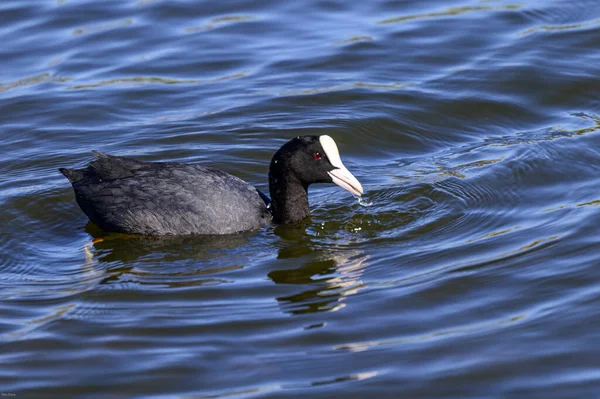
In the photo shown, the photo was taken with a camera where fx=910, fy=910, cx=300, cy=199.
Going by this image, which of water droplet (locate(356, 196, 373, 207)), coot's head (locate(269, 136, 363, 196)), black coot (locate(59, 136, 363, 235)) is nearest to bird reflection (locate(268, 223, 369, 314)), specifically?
black coot (locate(59, 136, 363, 235))

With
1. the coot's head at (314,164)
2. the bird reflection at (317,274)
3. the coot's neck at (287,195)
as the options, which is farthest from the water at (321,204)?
the coot's head at (314,164)

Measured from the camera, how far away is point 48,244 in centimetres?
712

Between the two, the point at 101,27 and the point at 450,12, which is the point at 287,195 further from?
the point at 101,27

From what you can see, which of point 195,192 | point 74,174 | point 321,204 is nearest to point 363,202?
point 321,204

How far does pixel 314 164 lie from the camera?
23.4 ft

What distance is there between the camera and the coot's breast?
695cm

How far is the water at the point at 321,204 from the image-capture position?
5109mm

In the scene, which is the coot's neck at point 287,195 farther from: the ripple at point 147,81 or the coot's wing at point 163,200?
the ripple at point 147,81

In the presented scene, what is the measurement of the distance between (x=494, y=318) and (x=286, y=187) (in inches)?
91.8

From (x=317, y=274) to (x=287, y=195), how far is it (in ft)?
3.47

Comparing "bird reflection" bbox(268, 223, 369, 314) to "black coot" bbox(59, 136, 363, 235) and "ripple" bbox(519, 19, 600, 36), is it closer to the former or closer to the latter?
"black coot" bbox(59, 136, 363, 235)

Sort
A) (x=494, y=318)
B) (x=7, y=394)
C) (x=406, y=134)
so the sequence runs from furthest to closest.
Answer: (x=406, y=134), (x=494, y=318), (x=7, y=394)

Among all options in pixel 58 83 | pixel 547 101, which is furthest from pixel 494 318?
pixel 58 83

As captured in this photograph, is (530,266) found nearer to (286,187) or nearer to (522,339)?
(522,339)
